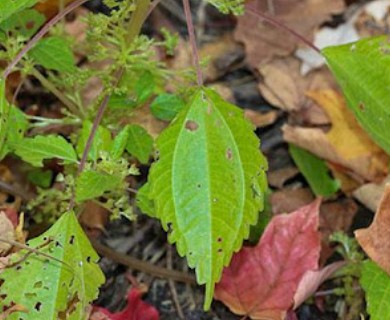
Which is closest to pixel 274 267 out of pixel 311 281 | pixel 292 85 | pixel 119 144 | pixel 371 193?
pixel 311 281

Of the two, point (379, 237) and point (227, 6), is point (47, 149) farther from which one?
point (379, 237)

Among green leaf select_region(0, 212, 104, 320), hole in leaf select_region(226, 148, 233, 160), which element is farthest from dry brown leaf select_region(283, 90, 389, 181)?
green leaf select_region(0, 212, 104, 320)

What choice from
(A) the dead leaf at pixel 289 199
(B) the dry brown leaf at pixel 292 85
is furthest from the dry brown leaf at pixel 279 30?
(A) the dead leaf at pixel 289 199

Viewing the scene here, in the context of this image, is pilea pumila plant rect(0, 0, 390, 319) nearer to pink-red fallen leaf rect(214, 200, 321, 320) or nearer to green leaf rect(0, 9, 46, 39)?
green leaf rect(0, 9, 46, 39)

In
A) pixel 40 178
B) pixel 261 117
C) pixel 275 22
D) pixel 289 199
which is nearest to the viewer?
pixel 275 22

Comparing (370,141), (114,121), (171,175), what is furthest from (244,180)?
(370,141)

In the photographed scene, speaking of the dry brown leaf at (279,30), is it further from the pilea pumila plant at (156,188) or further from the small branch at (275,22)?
the pilea pumila plant at (156,188)
